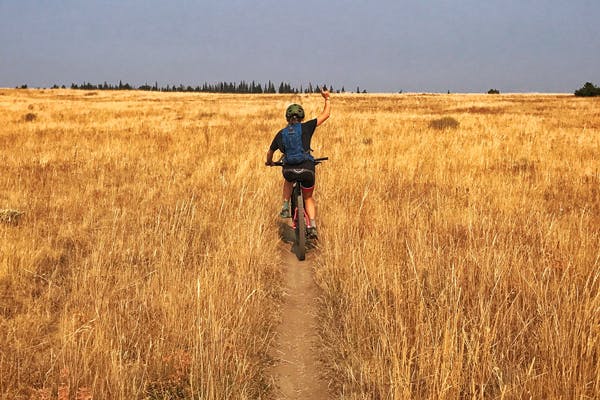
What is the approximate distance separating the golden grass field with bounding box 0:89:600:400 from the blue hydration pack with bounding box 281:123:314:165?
3.73ft

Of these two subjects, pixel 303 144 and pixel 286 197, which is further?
pixel 286 197

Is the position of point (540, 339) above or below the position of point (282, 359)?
above

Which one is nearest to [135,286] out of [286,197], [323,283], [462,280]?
[323,283]

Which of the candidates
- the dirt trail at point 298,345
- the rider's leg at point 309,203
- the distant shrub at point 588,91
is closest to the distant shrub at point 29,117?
the rider's leg at point 309,203

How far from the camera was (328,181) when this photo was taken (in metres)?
9.30

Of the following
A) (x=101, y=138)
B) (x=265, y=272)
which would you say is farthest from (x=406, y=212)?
(x=101, y=138)

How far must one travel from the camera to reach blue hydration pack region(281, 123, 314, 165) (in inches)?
227

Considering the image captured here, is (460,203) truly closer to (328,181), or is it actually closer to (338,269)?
(328,181)

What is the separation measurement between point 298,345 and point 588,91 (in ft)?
228

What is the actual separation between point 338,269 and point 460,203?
3.75 m

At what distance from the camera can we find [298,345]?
12.0ft

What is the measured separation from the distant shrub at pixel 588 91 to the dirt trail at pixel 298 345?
217 feet

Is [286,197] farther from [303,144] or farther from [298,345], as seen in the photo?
[298,345]

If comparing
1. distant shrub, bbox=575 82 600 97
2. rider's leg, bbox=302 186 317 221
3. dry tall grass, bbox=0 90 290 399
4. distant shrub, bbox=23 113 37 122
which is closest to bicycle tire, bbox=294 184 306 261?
rider's leg, bbox=302 186 317 221
